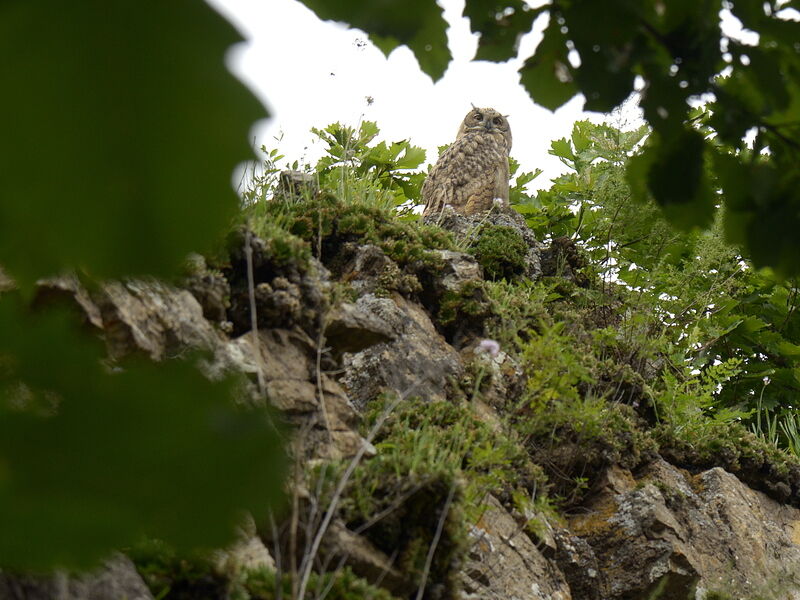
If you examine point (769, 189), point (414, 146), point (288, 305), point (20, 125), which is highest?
point (414, 146)

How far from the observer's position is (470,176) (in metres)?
7.32

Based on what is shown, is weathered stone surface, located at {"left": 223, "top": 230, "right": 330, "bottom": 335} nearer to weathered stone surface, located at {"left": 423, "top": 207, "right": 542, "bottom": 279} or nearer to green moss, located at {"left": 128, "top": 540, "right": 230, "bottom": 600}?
green moss, located at {"left": 128, "top": 540, "right": 230, "bottom": 600}

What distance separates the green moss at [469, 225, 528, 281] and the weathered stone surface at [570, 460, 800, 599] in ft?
5.59

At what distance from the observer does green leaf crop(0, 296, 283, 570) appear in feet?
1.29

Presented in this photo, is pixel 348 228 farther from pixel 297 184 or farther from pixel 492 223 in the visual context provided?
pixel 492 223

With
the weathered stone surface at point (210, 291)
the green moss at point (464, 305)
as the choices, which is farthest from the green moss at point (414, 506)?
the green moss at point (464, 305)

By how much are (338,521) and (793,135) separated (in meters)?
2.08

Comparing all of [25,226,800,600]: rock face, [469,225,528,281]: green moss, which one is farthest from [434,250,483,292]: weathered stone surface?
[469,225,528,281]: green moss

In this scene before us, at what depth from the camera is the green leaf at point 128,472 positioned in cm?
39

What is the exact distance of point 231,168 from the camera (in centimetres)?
36

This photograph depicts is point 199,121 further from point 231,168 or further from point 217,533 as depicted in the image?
point 217,533

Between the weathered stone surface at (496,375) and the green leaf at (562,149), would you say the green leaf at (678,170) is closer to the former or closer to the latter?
the weathered stone surface at (496,375)

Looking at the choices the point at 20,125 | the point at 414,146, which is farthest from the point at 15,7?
the point at 414,146

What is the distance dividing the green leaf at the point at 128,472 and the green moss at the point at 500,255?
536 cm
